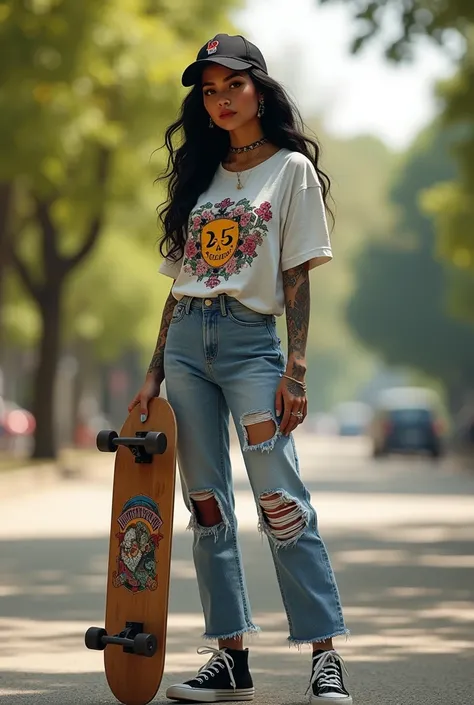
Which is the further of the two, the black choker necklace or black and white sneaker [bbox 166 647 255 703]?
the black choker necklace

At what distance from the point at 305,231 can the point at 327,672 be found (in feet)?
4.68

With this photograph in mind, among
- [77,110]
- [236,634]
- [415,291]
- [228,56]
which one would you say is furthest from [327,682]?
[415,291]

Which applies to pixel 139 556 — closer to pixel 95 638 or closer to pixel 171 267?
pixel 95 638

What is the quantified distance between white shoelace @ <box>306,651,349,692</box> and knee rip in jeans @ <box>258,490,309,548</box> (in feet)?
1.27

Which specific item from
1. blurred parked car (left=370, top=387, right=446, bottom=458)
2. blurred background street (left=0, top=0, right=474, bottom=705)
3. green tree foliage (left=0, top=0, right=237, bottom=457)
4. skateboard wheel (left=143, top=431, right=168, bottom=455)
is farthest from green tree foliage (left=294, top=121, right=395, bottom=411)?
skateboard wheel (left=143, top=431, right=168, bottom=455)

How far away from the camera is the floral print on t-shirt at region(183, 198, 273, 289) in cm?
579

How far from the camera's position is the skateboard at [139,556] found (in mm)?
5562

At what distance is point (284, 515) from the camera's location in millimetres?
5699

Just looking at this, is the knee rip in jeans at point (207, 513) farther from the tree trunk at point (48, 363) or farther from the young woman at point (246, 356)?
the tree trunk at point (48, 363)

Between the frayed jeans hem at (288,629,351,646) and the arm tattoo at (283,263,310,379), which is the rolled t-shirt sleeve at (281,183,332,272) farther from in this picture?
the frayed jeans hem at (288,629,351,646)

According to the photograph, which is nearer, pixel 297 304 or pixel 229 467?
pixel 297 304

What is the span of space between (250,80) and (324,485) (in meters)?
20.8

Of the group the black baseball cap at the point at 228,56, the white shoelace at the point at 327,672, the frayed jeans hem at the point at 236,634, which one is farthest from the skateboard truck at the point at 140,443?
the black baseball cap at the point at 228,56

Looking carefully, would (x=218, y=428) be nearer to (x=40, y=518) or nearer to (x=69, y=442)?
(x=40, y=518)
